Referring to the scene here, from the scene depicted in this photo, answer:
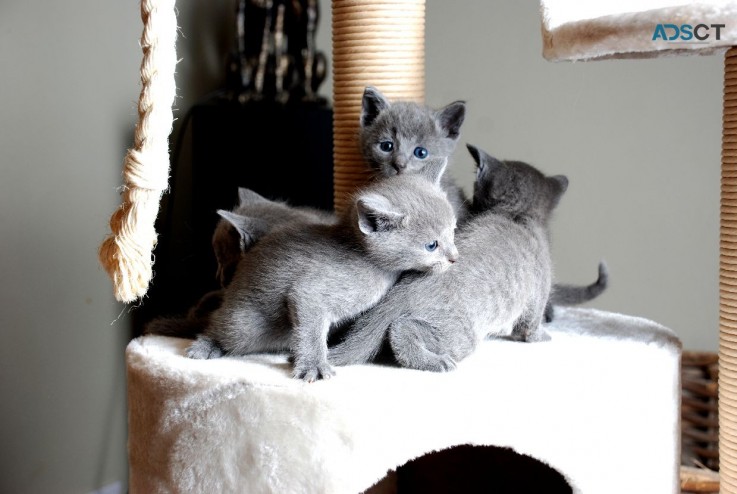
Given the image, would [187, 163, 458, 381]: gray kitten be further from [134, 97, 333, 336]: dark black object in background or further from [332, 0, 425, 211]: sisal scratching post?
[134, 97, 333, 336]: dark black object in background

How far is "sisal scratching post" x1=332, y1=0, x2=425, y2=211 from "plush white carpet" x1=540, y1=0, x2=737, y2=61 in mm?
330

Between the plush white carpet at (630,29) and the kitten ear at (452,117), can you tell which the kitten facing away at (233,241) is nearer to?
the kitten ear at (452,117)

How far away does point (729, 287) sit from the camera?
1321 millimetres

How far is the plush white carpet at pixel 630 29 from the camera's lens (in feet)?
3.61

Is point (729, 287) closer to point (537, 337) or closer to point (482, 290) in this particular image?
point (537, 337)

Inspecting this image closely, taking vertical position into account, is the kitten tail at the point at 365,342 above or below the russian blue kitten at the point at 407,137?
below

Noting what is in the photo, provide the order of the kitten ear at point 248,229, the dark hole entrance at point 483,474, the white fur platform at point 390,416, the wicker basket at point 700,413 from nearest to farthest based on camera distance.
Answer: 1. the white fur platform at point 390,416
2. the kitten ear at point 248,229
3. the dark hole entrance at point 483,474
4. the wicker basket at point 700,413

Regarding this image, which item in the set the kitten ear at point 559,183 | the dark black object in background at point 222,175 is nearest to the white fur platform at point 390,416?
the kitten ear at point 559,183

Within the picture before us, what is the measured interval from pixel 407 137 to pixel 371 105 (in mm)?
110

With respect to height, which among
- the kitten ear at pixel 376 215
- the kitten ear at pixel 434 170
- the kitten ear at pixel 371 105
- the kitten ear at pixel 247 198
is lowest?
the kitten ear at pixel 247 198

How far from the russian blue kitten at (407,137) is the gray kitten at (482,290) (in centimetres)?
7

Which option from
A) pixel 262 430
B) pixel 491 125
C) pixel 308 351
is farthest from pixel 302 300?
pixel 491 125

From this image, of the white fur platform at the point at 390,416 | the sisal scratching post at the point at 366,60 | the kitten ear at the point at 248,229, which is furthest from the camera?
the sisal scratching post at the point at 366,60

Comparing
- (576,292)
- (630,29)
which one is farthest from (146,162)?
(576,292)
